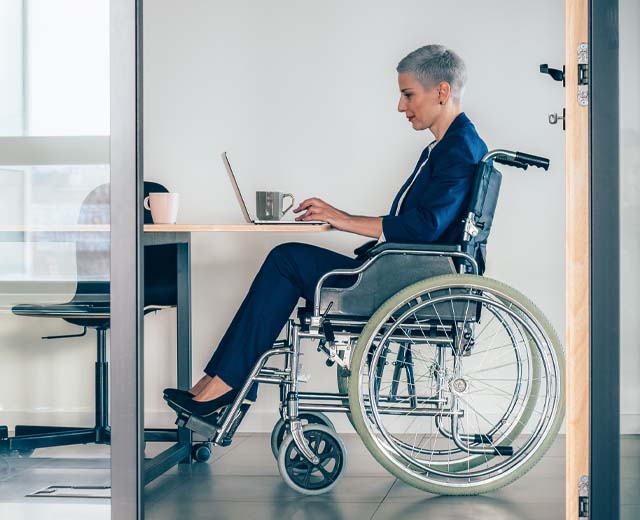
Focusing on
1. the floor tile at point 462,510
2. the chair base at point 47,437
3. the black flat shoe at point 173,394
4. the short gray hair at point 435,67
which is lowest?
the floor tile at point 462,510

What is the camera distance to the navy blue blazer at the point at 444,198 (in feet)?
9.36

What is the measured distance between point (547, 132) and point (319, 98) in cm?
92

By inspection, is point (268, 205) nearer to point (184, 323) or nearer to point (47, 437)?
point (184, 323)

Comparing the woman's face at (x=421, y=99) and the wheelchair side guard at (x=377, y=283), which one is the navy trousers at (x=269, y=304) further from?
the woman's face at (x=421, y=99)

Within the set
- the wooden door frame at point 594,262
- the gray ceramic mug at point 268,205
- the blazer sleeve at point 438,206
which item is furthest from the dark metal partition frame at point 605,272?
the gray ceramic mug at point 268,205

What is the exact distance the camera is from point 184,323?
3344 millimetres

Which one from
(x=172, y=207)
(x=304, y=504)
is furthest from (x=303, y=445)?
(x=172, y=207)

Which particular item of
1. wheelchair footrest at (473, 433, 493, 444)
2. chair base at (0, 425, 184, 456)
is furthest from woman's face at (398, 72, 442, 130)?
chair base at (0, 425, 184, 456)

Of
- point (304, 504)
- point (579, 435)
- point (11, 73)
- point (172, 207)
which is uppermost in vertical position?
point (11, 73)

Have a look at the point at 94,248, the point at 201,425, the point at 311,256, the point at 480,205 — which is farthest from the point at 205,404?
the point at 480,205

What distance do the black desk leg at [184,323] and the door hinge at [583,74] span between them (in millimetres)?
1613

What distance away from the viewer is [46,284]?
81.2 inches

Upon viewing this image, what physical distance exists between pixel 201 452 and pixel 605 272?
5.81 feet

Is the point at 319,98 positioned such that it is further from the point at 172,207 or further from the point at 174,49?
the point at 172,207
